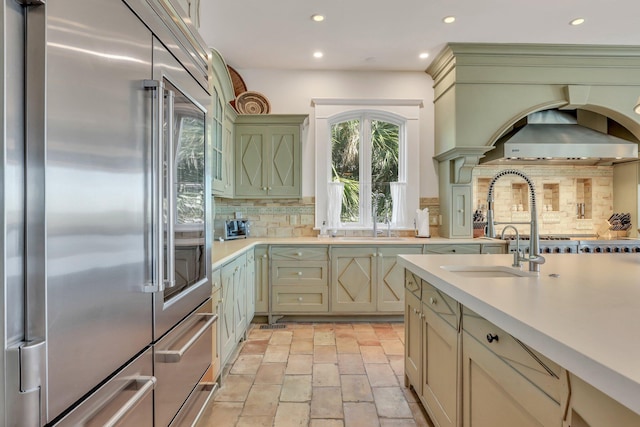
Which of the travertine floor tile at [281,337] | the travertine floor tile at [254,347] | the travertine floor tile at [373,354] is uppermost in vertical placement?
the travertine floor tile at [254,347]

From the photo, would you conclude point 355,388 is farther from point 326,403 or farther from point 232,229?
point 232,229

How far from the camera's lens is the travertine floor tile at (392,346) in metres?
2.96

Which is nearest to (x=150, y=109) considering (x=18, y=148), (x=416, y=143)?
(x=18, y=148)

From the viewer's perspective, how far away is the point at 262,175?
4.01m

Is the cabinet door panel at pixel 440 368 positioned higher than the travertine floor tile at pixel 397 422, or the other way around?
the cabinet door panel at pixel 440 368

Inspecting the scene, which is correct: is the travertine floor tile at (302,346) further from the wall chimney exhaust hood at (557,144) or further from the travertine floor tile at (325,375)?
the wall chimney exhaust hood at (557,144)

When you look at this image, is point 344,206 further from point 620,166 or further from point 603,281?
point 620,166

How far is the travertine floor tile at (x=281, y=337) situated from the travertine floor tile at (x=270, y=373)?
0.47 m

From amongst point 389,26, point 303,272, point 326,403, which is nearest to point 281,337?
point 303,272

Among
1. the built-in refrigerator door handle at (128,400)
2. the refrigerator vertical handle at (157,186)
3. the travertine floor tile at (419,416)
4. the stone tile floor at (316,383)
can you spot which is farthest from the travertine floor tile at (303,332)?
the refrigerator vertical handle at (157,186)

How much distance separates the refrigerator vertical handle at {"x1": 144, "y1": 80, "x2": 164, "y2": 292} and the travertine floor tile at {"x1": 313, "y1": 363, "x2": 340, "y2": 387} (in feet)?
5.62

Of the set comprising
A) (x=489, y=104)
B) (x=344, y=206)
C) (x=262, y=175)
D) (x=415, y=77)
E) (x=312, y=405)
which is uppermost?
(x=415, y=77)

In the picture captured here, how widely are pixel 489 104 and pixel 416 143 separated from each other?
3.04ft

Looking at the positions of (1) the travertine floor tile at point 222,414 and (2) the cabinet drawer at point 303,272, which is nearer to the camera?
(1) the travertine floor tile at point 222,414
